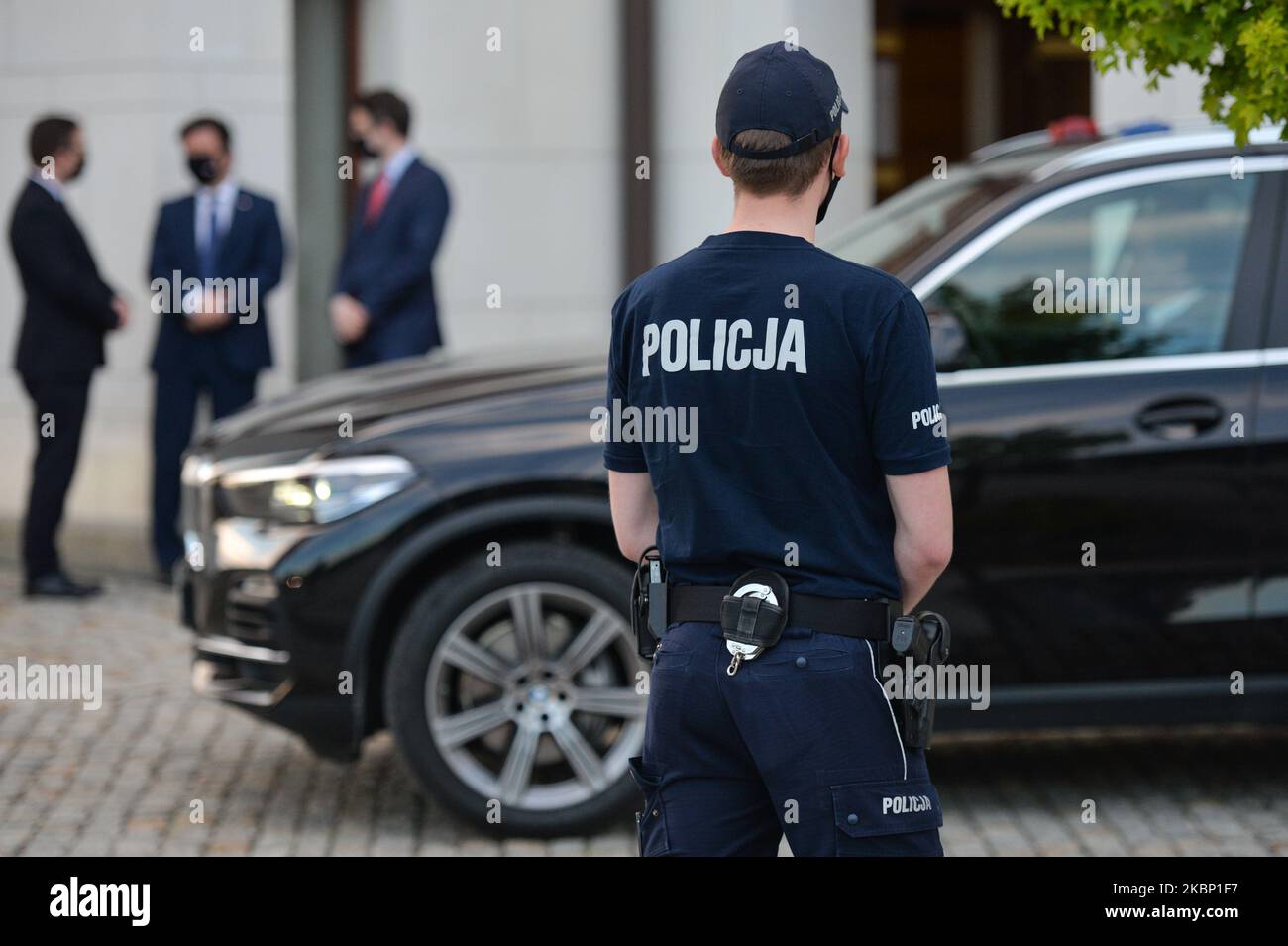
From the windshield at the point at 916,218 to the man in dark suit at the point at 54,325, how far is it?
4.46 m

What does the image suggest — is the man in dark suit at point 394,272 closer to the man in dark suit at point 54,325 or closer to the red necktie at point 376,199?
the red necktie at point 376,199

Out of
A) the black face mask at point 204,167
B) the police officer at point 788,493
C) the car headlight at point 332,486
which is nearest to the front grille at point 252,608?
the car headlight at point 332,486

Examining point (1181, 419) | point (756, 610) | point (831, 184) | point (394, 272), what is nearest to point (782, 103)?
point (831, 184)

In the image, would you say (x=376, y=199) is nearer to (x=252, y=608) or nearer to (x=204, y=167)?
(x=204, y=167)

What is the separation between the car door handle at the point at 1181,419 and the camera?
5.43 metres

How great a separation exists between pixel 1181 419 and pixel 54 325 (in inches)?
233

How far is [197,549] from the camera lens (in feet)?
19.3

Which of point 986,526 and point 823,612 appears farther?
point 986,526

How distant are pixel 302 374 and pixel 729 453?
865 cm

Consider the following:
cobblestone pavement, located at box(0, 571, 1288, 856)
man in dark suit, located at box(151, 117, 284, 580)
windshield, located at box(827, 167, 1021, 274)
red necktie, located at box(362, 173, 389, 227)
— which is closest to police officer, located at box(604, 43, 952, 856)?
cobblestone pavement, located at box(0, 571, 1288, 856)

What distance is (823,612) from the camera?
3.00 meters
